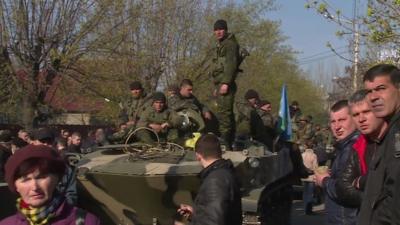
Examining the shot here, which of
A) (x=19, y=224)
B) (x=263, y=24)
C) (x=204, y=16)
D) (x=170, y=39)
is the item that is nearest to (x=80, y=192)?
(x=19, y=224)

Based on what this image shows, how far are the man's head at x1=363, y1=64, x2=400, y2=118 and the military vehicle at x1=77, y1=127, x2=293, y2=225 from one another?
13.2ft

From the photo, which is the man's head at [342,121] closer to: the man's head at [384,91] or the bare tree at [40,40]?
the man's head at [384,91]

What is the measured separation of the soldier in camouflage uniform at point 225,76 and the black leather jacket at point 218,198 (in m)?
4.25

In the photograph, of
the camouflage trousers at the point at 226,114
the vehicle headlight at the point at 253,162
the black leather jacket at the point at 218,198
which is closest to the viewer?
the black leather jacket at the point at 218,198

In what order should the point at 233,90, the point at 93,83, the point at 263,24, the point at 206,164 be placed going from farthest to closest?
the point at 263,24 → the point at 93,83 → the point at 233,90 → the point at 206,164

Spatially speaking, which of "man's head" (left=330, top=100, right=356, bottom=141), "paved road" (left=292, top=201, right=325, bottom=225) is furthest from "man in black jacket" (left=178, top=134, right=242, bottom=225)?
"paved road" (left=292, top=201, right=325, bottom=225)

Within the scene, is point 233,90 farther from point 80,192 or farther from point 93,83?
point 93,83

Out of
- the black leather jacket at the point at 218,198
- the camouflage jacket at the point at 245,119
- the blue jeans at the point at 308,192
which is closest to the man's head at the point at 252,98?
the camouflage jacket at the point at 245,119

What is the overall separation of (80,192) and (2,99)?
405 inches

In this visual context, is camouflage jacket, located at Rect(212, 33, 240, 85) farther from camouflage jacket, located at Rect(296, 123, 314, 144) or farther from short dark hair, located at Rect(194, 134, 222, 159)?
camouflage jacket, located at Rect(296, 123, 314, 144)

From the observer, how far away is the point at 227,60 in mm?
9883

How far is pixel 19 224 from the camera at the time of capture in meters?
3.19

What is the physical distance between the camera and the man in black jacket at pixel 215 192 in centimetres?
530

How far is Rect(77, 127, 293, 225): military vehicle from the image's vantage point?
792 centimetres
